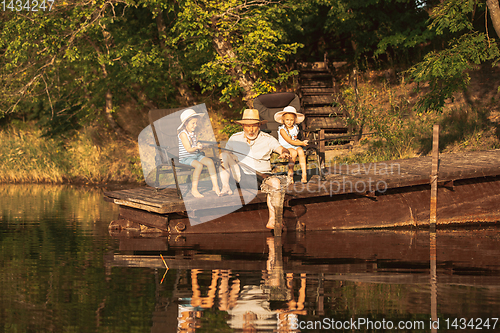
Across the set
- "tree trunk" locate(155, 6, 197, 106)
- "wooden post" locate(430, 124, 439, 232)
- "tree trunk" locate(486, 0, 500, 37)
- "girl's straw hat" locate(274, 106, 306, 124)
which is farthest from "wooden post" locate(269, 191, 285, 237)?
"tree trunk" locate(155, 6, 197, 106)

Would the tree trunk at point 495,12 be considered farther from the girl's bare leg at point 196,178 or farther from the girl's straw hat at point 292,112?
the girl's bare leg at point 196,178

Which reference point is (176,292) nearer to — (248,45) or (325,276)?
(325,276)

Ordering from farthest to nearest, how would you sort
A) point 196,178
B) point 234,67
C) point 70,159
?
1. point 70,159
2. point 234,67
3. point 196,178

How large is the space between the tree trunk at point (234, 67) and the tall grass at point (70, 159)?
4797mm

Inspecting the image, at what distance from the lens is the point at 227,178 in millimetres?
9500

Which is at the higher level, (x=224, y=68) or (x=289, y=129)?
(x=224, y=68)

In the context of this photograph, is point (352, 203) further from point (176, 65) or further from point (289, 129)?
point (176, 65)

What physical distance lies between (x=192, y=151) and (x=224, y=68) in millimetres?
6744

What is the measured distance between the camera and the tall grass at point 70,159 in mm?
19766

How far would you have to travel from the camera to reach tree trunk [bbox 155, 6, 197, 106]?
17.9 m

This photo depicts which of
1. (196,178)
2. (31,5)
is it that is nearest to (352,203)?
(196,178)

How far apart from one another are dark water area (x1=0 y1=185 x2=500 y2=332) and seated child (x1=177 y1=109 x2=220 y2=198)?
856 mm

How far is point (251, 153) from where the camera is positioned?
9820 millimetres

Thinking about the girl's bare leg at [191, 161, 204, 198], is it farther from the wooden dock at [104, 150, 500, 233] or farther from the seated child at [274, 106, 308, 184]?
the seated child at [274, 106, 308, 184]
